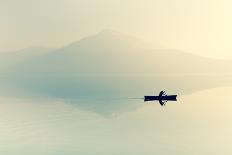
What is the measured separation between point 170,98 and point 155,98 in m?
4.22

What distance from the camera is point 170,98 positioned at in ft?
286

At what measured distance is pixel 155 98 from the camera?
90.1 m
